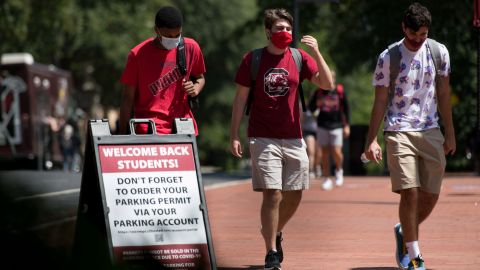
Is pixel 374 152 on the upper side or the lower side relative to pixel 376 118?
lower

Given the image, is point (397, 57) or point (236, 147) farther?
point (236, 147)

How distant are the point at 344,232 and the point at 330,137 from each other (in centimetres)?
679

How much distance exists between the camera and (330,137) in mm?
16594

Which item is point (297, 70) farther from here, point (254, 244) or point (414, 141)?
point (254, 244)

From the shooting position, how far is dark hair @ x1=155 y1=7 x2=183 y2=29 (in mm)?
6508

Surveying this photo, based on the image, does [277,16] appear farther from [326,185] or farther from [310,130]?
[310,130]

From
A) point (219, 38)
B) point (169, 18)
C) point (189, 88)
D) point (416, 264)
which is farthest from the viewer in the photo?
point (219, 38)

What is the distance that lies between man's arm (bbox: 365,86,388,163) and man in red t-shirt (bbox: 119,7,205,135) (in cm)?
108

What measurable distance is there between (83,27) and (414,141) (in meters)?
38.8

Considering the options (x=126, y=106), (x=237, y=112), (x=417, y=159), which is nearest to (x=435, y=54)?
(x=417, y=159)

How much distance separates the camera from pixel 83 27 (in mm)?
44750

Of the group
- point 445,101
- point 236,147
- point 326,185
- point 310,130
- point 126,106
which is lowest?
point 326,185

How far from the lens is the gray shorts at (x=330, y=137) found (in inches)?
651

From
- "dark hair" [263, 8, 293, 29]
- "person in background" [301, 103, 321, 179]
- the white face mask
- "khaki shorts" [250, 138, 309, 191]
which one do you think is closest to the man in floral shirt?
"khaki shorts" [250, 138, 309, 191]
